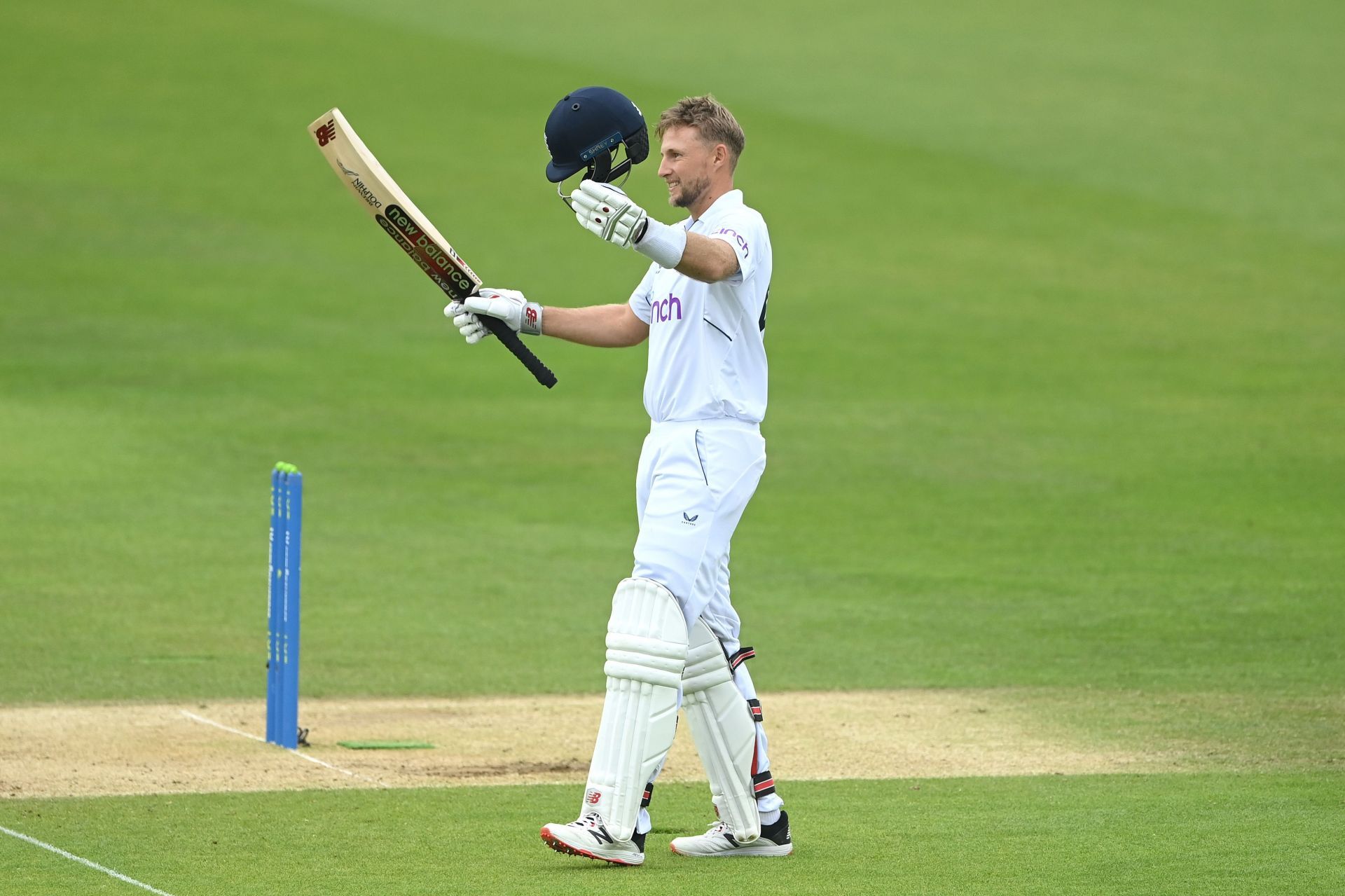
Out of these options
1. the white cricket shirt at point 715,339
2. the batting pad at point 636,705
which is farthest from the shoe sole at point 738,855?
the white cricket shirt at point 715,339

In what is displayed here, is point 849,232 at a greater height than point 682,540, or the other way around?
point 849,232

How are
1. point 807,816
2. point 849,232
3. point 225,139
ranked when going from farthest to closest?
point 225,139, point 849,232, point 807,816

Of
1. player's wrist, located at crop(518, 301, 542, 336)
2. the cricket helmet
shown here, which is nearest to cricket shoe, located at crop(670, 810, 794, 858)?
player's wrist, located at crop(518, 301, 542, 336)

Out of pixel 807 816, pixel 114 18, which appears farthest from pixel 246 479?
pixel 114 18

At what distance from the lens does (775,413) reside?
17562mm

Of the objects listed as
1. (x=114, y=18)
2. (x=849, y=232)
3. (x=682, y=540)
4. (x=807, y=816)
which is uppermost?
(x=114, y=18)

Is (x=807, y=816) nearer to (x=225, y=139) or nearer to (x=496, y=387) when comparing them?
(x=496, y=387)

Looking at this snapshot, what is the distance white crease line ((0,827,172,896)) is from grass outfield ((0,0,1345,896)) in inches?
3.3

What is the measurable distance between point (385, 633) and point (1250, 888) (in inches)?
234

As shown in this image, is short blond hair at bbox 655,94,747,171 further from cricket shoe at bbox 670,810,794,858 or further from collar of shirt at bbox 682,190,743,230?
cricket shoe at bbox 670,810,794,858

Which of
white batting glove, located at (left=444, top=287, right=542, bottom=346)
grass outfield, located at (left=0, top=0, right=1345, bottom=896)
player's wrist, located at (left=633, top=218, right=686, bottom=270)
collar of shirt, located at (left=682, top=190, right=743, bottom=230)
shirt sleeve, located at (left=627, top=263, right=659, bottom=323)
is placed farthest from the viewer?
grass outfield, located at (left=0, top=0, right=1345, bottom=896)

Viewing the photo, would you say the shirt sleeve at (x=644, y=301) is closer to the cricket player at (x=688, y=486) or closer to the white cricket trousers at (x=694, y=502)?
the cricket player at (x=688, y=486)

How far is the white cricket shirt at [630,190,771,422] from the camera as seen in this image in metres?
5.52

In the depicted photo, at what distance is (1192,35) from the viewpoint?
111ft
